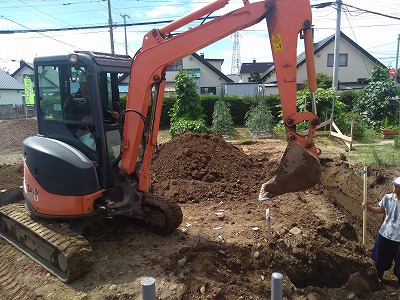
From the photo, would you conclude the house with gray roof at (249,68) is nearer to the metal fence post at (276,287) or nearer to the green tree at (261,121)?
the green tree at (261,121)

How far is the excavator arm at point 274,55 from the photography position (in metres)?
3.72

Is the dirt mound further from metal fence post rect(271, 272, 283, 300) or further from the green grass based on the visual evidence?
metal fence post rect(271, 272, 283, 300)

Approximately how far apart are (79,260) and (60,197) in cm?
93

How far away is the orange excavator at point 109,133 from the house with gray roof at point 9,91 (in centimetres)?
3977

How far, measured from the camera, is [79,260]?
4.00m

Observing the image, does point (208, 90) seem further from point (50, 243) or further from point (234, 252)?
point (50, 243)

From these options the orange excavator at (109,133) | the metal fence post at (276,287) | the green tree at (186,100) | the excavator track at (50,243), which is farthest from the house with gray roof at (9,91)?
the metal fence post at (276,287)

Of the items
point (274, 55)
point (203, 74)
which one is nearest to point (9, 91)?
point (203, 74)

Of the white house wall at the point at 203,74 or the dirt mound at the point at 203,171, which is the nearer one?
the dirt mound at the point at 203,171

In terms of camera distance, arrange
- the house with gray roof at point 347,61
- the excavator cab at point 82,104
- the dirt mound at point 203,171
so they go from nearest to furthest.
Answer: the excavator cab at point 82,104 → the dirt mound at point 203,171 → the house with gray roof at point 347,61

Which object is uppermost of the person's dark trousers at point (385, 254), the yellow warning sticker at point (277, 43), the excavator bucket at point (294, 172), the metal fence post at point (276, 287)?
the yellow warning sticker at point (277, 43)

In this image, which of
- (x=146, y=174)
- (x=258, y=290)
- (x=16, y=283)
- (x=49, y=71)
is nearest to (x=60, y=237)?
(x=16, y=283)

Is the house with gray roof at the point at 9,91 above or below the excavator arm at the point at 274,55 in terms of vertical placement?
above

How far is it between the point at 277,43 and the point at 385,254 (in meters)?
3.17
